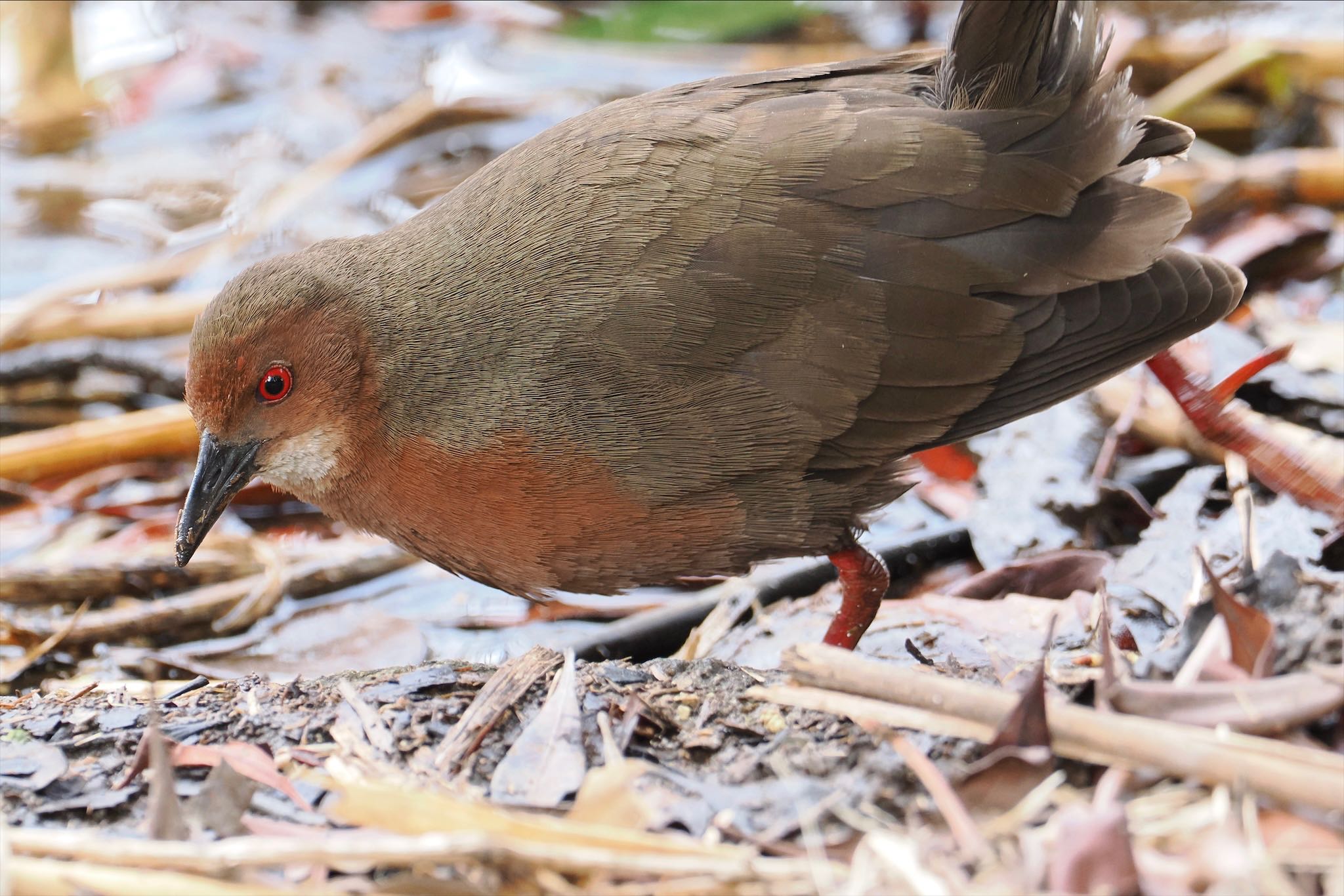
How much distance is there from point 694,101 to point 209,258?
3528mm

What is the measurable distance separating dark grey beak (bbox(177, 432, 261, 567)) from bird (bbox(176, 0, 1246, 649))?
0.02 meters

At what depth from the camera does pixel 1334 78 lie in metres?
6.52

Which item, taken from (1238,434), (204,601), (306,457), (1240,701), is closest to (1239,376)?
(1238,434)

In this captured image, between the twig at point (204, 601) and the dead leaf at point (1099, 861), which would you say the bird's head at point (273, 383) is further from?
the dead leaf at point (1099, 861)

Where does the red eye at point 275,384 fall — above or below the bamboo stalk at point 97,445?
above

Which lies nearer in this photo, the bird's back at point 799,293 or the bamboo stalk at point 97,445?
the bird's back at point 799,293

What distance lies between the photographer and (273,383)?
144 inches

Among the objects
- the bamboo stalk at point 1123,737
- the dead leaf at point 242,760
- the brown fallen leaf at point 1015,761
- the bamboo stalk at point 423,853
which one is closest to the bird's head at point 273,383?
the dead leaf at point 242,760

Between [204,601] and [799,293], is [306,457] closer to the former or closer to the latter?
[204,601]

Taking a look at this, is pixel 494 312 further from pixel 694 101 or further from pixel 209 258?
pixel 209 258

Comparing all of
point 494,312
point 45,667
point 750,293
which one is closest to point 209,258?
point 45,667

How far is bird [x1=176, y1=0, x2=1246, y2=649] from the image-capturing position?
3.41 m

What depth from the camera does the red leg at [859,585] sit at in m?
3.74

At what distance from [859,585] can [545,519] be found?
0.92 meters
